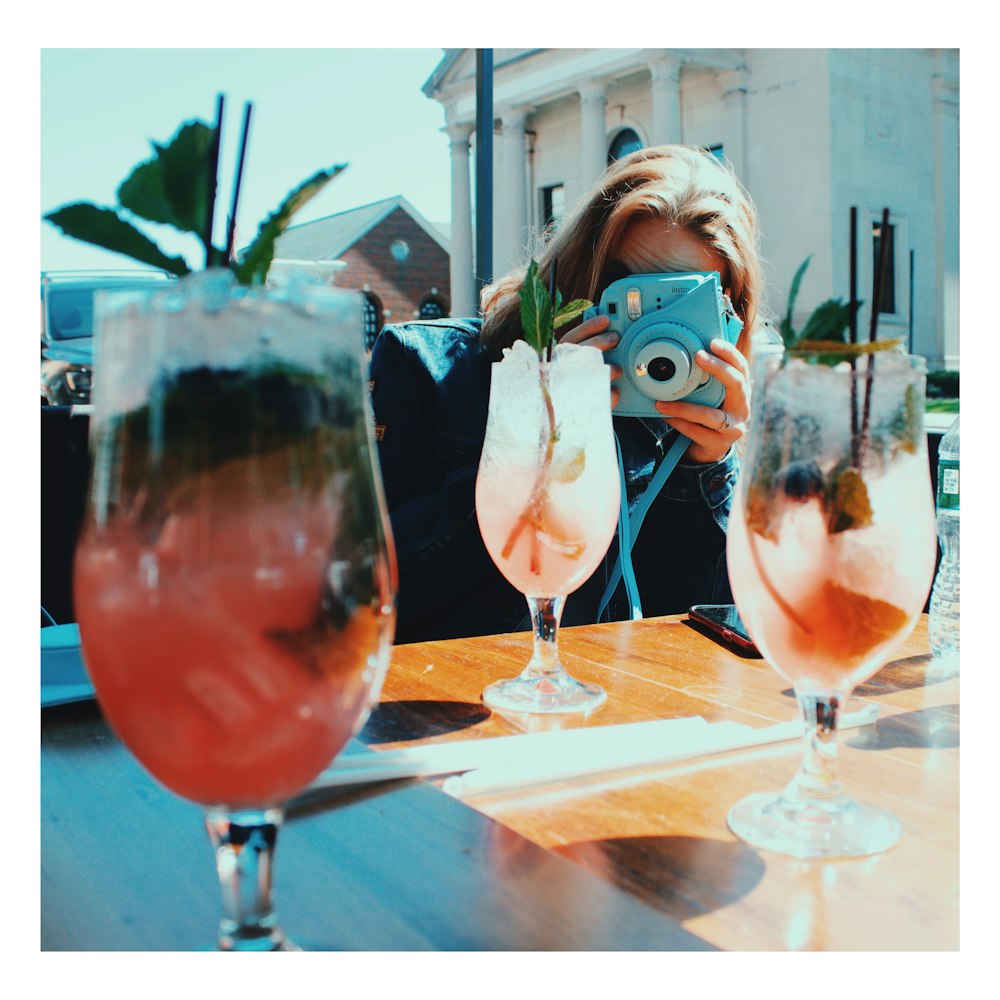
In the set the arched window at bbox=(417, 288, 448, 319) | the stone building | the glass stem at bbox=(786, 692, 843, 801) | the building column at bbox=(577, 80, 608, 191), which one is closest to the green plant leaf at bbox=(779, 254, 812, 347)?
the glass stem at bbox=(786, 692, 843, 801)

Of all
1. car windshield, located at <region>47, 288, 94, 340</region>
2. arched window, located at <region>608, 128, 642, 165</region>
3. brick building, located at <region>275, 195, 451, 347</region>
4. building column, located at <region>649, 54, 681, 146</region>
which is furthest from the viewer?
brick building, located at <region>275, 195, 451, 347</region>

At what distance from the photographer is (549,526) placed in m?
Result: 0.71

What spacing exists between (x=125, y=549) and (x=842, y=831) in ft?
1.15

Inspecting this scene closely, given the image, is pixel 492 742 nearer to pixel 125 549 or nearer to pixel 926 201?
pixel 125 549

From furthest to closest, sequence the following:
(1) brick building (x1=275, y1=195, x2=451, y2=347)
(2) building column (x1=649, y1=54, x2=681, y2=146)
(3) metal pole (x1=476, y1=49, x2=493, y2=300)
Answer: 1. (1) brick building (x1=275, y1=195, x2=451, y2=347)
2. (2) building column (x1=649, y1=54, x2=681, y2=146)
3. (3) metal pole (x1=476, y1=49, x2=493, y2=300)

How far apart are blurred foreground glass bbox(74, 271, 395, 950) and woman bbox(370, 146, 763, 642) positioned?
2.96 ft

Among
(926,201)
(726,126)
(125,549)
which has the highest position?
(726,126)

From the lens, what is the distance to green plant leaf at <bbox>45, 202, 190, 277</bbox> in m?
0.35

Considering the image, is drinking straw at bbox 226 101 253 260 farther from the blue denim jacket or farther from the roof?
the roof

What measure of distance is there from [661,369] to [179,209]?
0.86m

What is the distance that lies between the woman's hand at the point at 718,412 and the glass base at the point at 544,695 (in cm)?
52

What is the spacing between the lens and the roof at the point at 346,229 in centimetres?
2034

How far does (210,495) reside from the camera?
328 millimetres
